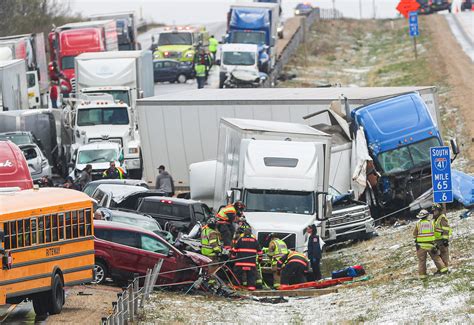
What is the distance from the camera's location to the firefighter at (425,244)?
2242 cm

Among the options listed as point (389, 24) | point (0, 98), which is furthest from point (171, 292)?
point (389, 24)

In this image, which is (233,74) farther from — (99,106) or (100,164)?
(100,164)

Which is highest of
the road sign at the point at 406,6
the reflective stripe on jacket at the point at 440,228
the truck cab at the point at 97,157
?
the reflective stripe on jacket at the point at 440,228

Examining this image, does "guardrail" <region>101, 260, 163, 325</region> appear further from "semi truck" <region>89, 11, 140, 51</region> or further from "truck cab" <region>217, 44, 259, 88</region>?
"semi truck" <region>89, 11, 140, 51</region>

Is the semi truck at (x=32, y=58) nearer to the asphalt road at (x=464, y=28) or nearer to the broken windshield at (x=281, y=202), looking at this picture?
the asphalt road at (x=464, y=28)

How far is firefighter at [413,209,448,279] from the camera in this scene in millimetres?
22422

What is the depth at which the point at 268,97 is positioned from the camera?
3669 cm

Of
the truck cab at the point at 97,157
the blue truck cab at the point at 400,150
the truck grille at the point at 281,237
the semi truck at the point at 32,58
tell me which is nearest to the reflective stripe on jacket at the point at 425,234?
the truck grille at the point at 281,237

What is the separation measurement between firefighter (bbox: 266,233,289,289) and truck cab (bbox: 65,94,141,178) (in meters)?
17.0

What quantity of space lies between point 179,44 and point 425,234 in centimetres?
4766

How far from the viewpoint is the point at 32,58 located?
5800 cm

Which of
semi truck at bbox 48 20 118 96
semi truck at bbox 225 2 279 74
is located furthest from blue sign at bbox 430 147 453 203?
semi truck at bbox 225 2 279 74

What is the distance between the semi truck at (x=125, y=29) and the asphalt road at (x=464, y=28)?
1834cm

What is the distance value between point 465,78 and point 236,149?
1469 inches
